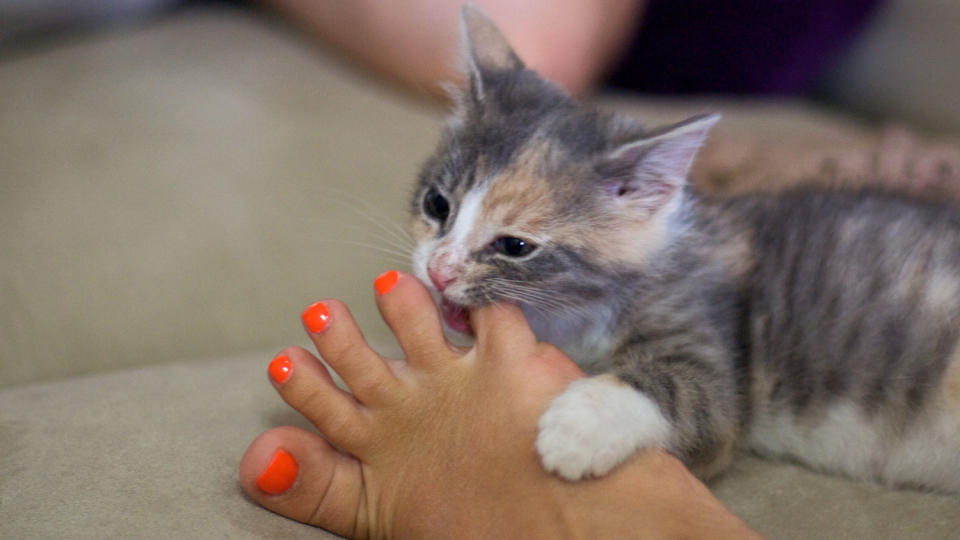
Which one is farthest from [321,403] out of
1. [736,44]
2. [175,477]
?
[736,44]

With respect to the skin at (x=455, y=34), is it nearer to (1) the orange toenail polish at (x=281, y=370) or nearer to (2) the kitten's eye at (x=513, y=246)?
(2) the kitten's eye at (x=513, y=246)

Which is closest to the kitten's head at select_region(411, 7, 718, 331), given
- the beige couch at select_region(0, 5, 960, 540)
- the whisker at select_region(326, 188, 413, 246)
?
the beige couch at select_region(0, 5, 960, 540)

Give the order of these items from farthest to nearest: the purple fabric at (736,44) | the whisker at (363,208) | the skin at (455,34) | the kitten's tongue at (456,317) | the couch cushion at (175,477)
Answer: the purple fabric at (736,44) < the skin at (455,34) < the whisker at (363,208) < the kitten's tongue at (456,317) < the couch cushion at (175,477)

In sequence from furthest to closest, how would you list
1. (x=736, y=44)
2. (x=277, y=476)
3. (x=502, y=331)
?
(x=736, y=44), (x=502, y=331), (x=277, y=476)

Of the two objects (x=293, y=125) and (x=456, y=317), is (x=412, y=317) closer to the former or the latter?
(x=456, y=317)

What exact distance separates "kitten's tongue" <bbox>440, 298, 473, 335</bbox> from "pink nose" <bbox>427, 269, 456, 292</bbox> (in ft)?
0.16

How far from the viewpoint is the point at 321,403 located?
0.93 metres

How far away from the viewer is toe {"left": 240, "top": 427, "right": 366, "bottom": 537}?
85 cm

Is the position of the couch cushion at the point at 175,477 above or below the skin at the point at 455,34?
below

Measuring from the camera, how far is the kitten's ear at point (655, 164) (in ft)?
3.14

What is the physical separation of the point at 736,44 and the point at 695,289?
1052 millimetres

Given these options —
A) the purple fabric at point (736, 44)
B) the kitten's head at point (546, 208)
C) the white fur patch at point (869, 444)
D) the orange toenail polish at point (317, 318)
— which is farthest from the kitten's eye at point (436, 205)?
the purple fabric at point (736, 44)

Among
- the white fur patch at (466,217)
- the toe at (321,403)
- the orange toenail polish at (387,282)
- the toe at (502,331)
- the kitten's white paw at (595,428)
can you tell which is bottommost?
the toe at (321,403)

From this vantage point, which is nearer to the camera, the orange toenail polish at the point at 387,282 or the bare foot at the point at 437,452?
the bare foot at the point at 437,452
